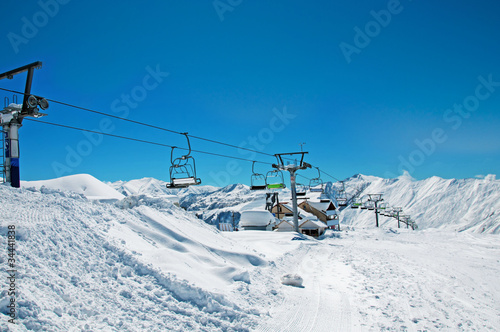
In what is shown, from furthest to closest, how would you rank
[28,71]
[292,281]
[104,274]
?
[28,71]
[292,281]
[104,274]

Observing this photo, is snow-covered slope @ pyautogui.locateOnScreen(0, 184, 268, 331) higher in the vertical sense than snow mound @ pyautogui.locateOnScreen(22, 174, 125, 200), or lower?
lower

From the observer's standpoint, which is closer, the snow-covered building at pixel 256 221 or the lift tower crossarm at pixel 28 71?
the lift tower crossarm at pixel 28 71

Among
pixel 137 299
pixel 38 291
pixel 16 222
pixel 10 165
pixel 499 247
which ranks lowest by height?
pixel 499 247

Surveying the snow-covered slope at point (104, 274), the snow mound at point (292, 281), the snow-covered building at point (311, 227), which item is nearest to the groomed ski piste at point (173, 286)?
the snow-covered slope at point (104, 274)

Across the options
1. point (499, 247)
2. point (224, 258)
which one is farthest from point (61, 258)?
point (499, 247)

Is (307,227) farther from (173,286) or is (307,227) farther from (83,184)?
(173,286)

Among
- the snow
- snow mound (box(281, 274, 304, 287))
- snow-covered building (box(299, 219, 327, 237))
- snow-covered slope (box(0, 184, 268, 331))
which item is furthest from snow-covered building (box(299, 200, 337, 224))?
snow-covered slope (box(0, 184, 268, 331))

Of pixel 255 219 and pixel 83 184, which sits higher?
pixel 83 184

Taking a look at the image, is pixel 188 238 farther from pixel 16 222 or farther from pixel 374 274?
pixel 374 274

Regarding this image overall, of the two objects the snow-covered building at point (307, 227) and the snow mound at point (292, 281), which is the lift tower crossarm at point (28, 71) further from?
the snow-covered building at point (307, 227)

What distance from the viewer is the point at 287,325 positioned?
6766 mm

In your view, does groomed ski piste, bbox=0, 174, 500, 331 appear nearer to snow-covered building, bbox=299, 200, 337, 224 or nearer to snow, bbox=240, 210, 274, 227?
snow, bbox=240, 210, 274, 227

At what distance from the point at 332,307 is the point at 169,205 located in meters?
9.15

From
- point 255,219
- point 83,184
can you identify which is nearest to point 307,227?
point 255,219
